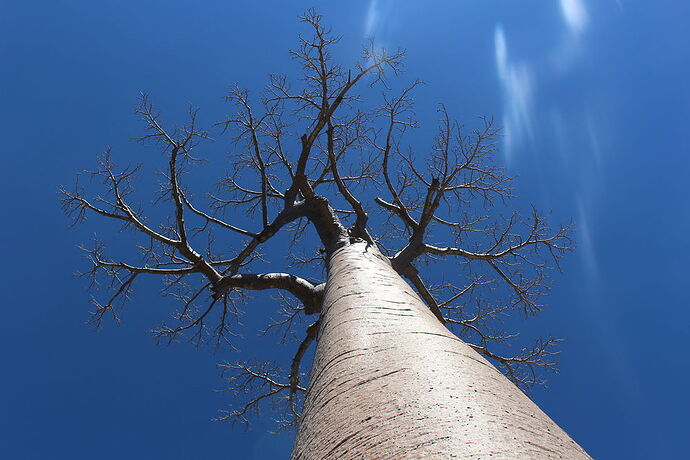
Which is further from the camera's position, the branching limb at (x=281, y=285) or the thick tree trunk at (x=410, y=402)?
the branching limb at (x=281, y=285)

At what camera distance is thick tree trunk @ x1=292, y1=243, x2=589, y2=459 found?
35.7 inches

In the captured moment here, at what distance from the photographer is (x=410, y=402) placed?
1095 millimetres

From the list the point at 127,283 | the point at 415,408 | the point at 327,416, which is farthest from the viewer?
the point at 127,283

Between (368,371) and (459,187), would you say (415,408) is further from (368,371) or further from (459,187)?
(459,187)

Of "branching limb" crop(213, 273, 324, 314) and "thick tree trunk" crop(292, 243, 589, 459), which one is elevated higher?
"branching limb" crop(213, 273, 324, 314)

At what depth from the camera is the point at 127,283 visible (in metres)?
4.84

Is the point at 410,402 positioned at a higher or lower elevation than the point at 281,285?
lower

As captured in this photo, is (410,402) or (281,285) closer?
(410,402)

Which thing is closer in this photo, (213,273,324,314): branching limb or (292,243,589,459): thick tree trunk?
(292,243,589,459): thick tree trunk

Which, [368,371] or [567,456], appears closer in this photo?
[567,456]

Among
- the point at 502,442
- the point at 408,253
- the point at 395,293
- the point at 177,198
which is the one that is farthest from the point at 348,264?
the point at 502,442

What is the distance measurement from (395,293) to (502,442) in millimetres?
1480

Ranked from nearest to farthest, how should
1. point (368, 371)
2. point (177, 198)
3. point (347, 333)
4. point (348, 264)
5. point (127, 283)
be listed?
point (368, 371) → point (347, 333) → point (348, 264) → point (177, 198) → point (127, 283)

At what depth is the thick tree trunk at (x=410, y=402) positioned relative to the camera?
35.7 inches
